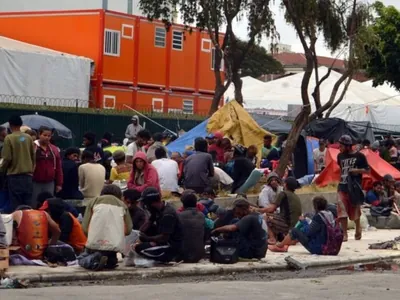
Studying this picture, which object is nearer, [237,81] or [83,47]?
[237,81]

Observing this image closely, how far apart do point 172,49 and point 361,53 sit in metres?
14.9

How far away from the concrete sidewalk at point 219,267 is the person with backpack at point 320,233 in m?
0.19

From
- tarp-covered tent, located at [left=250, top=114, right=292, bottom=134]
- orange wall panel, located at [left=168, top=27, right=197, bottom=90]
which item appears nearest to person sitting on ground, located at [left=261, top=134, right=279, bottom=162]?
tarp-covered tent, located at [left=250, top=114, right=292, bottom=134]

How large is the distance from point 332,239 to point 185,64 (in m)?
29.2

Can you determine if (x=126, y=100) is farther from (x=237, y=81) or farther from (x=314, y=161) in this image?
(x=314, y=161)

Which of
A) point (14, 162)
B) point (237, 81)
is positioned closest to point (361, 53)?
point (237, 81)

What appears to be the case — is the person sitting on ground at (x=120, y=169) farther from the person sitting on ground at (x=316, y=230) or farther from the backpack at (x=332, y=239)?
the backpack at (x=332, y=239)

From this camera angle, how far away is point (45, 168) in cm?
1658

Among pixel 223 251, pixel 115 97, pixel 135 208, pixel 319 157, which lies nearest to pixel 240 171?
pixel 223 251

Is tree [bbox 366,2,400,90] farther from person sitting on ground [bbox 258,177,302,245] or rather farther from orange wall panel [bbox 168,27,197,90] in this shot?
person sitting on ground [bbox 258,177,302,245]

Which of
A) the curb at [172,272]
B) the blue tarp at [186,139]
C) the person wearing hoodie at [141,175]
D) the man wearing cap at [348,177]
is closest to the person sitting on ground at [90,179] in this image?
the person wearing hoodie at [141,175]

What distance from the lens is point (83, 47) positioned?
1656 inches

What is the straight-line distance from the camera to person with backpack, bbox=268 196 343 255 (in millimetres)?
17344

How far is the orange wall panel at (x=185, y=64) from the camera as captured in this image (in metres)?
45.3
